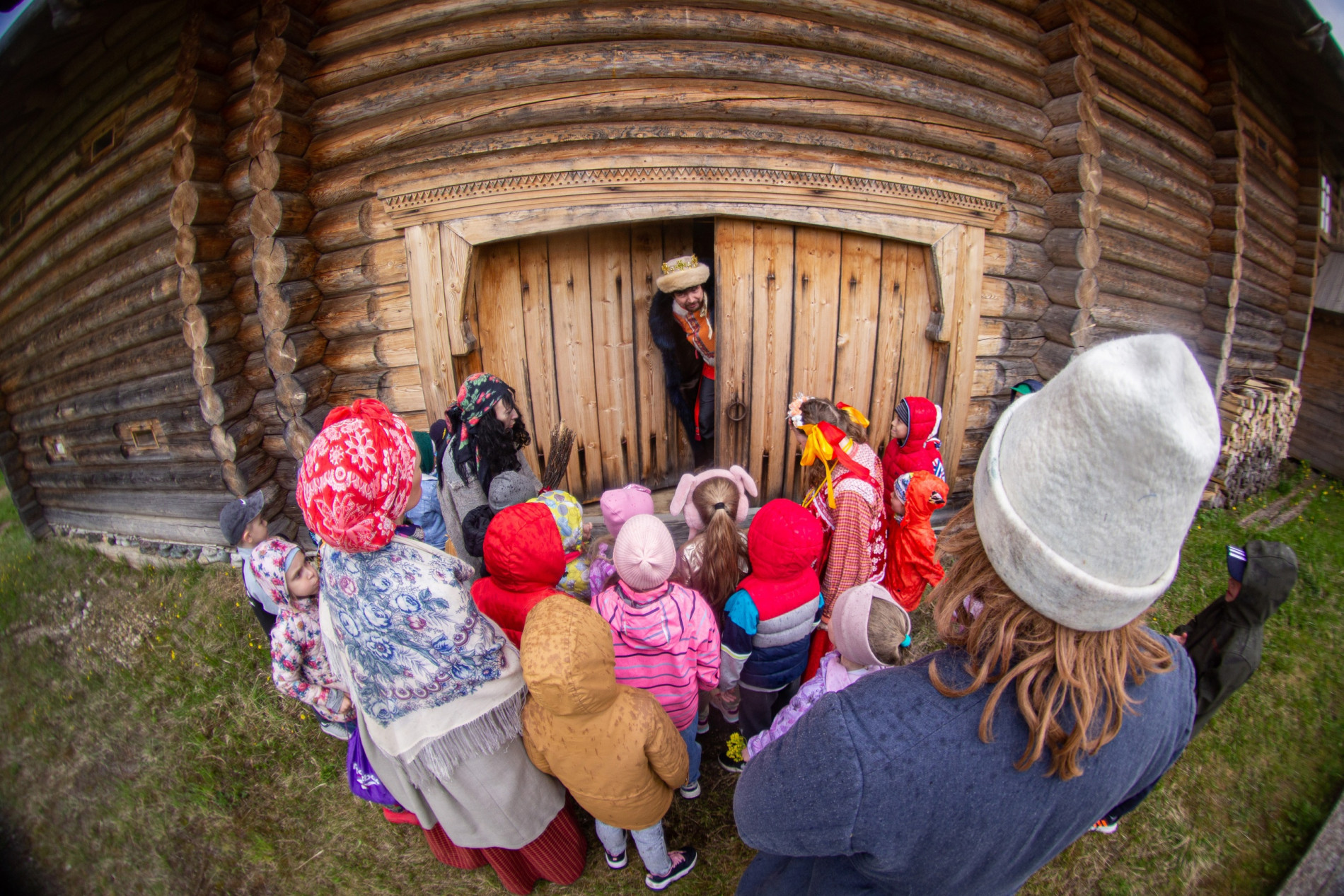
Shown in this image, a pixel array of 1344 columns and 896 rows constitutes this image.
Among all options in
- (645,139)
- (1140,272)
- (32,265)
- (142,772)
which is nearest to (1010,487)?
(645,139)

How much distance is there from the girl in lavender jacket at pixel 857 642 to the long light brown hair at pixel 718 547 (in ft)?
1.71

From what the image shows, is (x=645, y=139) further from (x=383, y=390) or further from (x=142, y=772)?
(x=142, y=772)

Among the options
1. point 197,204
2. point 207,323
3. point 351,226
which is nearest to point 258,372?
point 207,323

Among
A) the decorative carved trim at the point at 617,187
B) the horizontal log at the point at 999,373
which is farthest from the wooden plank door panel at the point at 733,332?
the horizontal log at the point at 999,373

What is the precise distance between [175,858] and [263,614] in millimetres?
1287

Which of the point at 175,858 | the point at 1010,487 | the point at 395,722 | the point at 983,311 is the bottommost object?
the point at 175,858

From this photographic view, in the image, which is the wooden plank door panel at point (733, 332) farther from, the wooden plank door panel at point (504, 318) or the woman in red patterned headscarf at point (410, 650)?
the woman in red patterned headscarf at point (410, 650)

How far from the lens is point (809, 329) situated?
12.3ft

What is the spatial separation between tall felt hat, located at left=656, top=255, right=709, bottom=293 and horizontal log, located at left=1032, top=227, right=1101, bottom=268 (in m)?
2.45

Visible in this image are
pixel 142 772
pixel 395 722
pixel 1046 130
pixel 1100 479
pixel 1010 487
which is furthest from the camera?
pixel 1046 130

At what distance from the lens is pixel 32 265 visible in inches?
183

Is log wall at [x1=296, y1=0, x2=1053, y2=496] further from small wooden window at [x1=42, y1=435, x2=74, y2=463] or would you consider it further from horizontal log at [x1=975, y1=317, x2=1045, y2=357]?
small wooden window at [x1=42, y1=435, x2=74, y2=463]

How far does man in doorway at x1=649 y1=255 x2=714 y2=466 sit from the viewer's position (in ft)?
11.5

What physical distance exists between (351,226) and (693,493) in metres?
2.57
